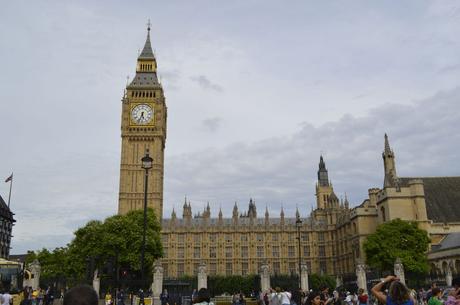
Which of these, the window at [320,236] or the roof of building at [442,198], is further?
the window at [320,236]

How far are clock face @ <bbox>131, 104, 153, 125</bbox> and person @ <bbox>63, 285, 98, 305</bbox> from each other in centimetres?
7783

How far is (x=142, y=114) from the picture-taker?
80812mm

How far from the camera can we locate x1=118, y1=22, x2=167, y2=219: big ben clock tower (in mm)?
76875

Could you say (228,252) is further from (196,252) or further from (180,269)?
(180,269)

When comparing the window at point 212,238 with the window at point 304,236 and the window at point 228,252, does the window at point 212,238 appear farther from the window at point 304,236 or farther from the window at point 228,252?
the window at point 304,236

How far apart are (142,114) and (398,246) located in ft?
165

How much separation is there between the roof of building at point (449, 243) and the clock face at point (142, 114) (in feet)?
167

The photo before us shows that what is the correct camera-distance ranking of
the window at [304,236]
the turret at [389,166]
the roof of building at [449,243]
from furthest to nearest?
the window at [304,236], the turret at [389,166], the roof of building at [449,243]

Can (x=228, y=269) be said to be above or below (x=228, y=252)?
below

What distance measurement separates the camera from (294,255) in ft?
270

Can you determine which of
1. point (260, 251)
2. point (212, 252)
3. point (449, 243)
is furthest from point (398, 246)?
point (212, 252)

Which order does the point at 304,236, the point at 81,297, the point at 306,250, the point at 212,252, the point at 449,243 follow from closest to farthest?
the point at 81,297, the point at 449,243, the point at 212,252, the point at 306,250, the point at 304,236

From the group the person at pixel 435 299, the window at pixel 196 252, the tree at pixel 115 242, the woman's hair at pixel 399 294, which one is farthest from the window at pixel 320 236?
the woman's hair at pixel 399 294

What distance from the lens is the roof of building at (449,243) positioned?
4764 cm
